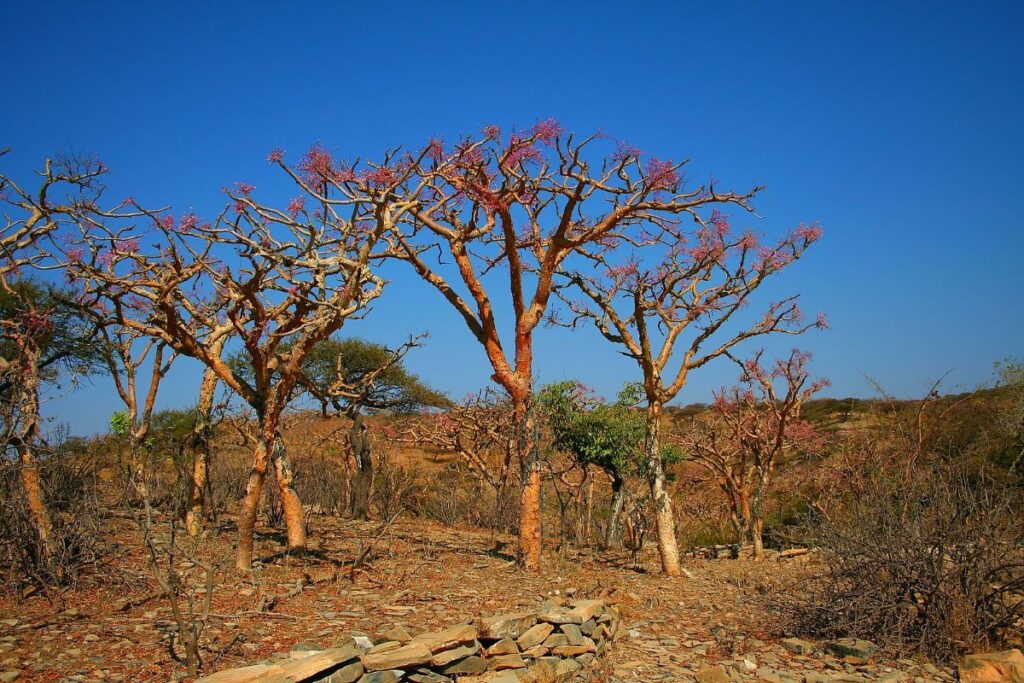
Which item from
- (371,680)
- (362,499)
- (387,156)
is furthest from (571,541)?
(371,680)

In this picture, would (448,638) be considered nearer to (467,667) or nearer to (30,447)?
(467,667)

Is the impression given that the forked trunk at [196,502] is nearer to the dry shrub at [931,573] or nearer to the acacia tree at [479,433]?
the acacia tree at [479,433]

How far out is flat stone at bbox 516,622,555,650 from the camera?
6.86 metres

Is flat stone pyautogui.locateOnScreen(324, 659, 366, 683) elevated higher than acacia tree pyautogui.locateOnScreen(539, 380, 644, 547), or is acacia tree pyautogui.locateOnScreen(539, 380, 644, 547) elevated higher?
acacia tree pyautogui.locateOnScreen(539, 380, 644, 547)

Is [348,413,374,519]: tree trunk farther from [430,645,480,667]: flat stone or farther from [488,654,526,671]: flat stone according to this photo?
[430,645,480,667]: flat stone

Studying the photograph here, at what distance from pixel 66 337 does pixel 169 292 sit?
8.03m

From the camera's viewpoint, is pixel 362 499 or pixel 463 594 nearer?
pixel 463 594

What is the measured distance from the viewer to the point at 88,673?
5.65 meters

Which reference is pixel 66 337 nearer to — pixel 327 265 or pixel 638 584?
pixel 327 265

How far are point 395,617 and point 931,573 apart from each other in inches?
217

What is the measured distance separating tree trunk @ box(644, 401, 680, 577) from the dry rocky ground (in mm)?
390

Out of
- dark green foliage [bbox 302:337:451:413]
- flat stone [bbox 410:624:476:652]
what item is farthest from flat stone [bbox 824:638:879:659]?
dark green foliage [bbox 302:337:451:413]

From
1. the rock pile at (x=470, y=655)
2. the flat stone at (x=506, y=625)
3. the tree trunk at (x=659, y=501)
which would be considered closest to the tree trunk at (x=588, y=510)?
the tree trunk at (x=659, y=501)

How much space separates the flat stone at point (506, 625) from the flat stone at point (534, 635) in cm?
6
